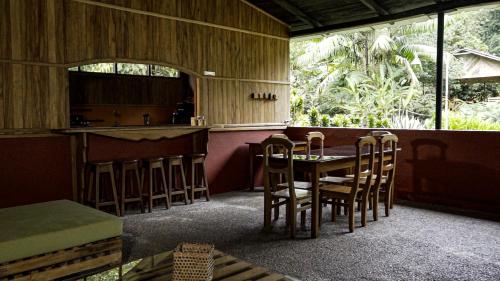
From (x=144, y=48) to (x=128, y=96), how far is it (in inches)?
105

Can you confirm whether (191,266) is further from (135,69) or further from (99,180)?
(135,69)

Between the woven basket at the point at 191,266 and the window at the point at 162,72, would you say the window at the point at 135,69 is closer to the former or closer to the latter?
the window at the point at 162,72

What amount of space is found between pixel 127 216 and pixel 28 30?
2495 mm

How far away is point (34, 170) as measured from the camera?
15.8 feet

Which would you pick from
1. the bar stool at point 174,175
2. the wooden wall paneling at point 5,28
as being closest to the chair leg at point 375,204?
the bar stool at point 174,175

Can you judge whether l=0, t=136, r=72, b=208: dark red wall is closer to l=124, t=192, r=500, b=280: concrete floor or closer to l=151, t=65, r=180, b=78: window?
l=124, t=192, r=500, b=280: concrete floor

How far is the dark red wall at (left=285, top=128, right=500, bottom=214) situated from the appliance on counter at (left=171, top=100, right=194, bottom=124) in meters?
4.15

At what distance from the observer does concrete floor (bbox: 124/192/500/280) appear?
329cm

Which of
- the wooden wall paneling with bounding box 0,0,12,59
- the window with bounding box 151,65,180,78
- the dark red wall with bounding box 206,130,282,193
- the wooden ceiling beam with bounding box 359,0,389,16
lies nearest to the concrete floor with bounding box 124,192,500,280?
the dark red wall with bounding box 206,130,282,193

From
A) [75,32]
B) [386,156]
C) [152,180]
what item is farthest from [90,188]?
[386,156]

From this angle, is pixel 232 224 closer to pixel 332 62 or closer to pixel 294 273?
pixel 294 273

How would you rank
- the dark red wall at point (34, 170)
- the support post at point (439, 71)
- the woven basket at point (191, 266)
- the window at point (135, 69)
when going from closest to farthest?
the woven basket at point (191, 266) < the dark red wall at point (34, 170) < the support post at point (439, 71) < the window at point (135, 69)

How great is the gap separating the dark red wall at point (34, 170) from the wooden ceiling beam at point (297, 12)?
418 cm

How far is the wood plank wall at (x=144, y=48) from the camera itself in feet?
15.4
